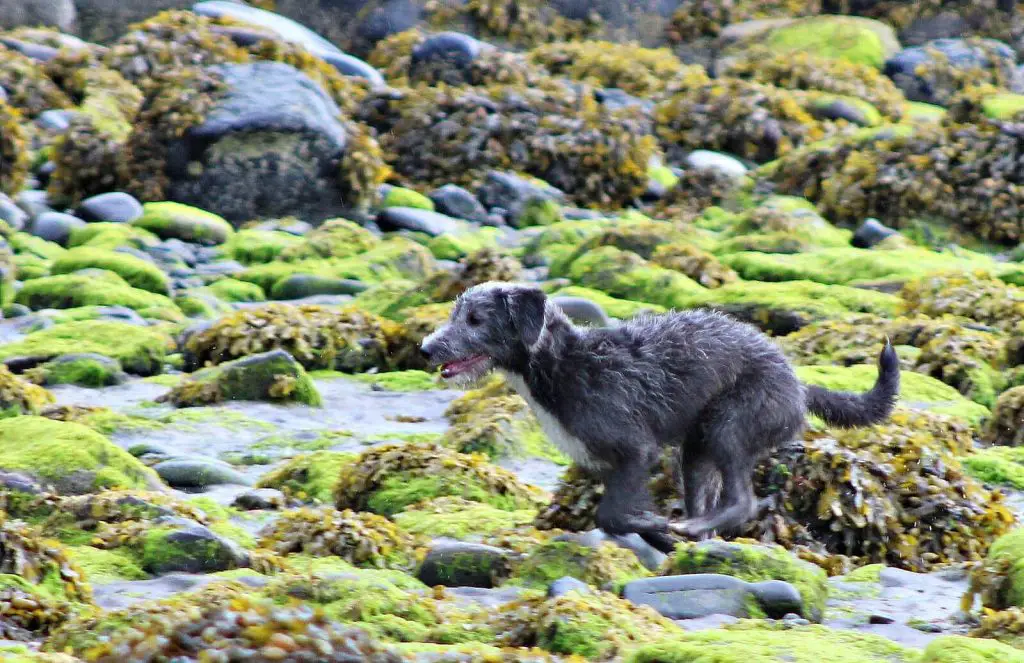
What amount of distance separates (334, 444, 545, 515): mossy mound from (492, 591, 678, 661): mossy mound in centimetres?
261

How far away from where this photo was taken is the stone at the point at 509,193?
67.4ft

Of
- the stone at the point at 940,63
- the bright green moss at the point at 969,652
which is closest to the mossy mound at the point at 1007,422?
the bright green moss at the point at 969,652

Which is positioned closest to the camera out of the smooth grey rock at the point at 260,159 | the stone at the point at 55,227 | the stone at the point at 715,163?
the stone at the point at 55,227

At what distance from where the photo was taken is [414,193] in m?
20.5

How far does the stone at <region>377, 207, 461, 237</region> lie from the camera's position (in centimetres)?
1900

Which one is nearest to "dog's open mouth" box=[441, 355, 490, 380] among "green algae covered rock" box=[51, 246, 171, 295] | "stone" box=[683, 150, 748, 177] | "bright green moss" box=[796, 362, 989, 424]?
"bright green moss" box=[796, 362, 989, 424]

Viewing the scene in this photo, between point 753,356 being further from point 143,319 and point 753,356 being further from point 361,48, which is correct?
point 361,48

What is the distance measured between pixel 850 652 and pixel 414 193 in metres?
16.0

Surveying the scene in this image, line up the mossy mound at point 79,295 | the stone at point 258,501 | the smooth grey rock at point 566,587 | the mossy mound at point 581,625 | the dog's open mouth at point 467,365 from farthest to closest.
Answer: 1. the mossy mound at point 79,295
2. the stone at point 258,501
3. the dog's open mouth at point 467,365
4. the smooth grey rock at point 566,587
5. the mossy mound at point 581,625

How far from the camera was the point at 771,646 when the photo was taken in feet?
15.8

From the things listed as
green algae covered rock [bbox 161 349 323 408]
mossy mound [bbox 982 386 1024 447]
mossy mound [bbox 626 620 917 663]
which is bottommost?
green algae covered rock [bbox 161 349 323 408]

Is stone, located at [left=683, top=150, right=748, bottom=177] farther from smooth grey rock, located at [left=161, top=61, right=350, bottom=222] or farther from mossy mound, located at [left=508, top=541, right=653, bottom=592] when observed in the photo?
mossy mound, located at [left=508, top=541, right=653, bottom=592]

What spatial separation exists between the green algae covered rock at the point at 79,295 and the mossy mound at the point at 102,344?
4.53 feet

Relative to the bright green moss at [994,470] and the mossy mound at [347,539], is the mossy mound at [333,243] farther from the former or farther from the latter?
the mossy mound at [347,539]
